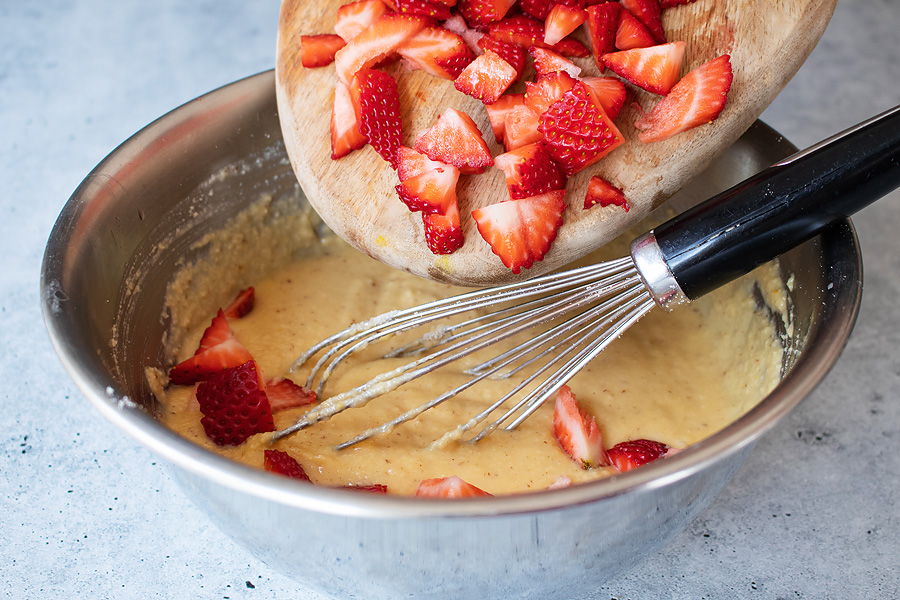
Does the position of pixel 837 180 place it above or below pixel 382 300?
above

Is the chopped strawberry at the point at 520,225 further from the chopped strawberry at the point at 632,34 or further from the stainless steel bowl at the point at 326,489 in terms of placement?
the stainless steel bowl at the point at 326,489

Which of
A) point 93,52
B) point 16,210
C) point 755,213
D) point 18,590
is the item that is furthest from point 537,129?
point 93,52

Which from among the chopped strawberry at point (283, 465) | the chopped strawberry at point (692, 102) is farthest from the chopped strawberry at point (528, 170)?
the chopped strawberry at point (283, 465)

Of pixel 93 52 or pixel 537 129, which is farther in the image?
pixel 93 52

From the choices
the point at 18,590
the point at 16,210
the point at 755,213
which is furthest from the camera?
the point at 16,210

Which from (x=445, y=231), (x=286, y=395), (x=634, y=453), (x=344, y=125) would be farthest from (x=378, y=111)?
(x=634, y=453)

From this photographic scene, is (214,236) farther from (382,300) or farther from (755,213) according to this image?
(755,213)

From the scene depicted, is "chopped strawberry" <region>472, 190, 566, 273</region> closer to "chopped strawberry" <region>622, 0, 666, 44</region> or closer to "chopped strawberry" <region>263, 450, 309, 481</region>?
"chopped strawberry" <region>622, 0, 666, 44</region>
